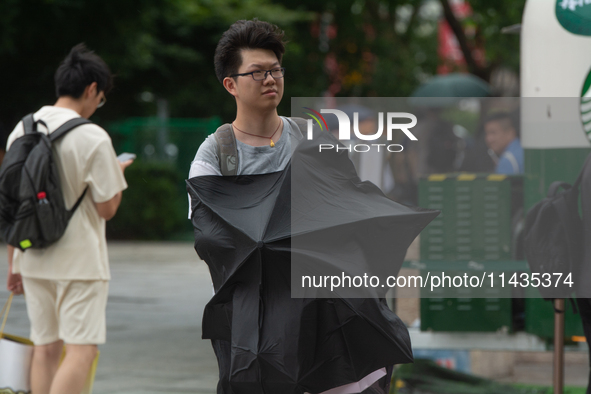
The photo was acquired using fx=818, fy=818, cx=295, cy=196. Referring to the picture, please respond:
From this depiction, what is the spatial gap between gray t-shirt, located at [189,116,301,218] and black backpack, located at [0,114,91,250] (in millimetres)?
1500

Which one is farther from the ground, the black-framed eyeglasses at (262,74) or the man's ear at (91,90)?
the man's ear at (91,90)

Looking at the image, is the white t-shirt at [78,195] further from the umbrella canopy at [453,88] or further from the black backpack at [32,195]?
the umbrella canopy at [453,88]

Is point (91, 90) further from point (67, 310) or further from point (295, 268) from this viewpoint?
point (295, 268)

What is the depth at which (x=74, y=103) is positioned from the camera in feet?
14.7

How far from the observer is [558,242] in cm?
394

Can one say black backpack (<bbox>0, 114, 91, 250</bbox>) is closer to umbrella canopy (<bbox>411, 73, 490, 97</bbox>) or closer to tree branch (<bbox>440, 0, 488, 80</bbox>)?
umbrella canopy (<bbox>411, 73, 490, 97</bbox>)

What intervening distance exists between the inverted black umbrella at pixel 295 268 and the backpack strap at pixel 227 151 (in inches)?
3.1

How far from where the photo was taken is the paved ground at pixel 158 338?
5.90m

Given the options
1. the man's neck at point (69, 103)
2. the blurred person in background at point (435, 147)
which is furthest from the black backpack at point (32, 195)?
the blurred person in background at point (435, 147)

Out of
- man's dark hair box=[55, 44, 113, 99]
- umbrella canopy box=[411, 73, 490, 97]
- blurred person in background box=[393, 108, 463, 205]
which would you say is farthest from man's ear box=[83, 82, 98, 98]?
umbrella canopy box=[411, 73, 490, 97]

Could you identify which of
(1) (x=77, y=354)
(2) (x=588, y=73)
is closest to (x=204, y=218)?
(1) (x=77, y=354)

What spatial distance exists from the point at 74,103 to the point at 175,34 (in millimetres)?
14173

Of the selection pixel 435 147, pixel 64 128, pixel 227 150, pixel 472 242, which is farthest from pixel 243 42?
pixel 435 147

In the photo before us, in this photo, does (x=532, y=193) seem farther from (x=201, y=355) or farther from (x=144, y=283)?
(x=144, y=283)
